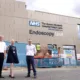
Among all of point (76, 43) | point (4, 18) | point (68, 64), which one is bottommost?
point (68, 64)

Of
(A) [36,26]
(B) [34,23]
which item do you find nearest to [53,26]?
(A) [36,26]

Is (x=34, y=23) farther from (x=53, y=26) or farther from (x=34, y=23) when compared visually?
(x=53, y=26)

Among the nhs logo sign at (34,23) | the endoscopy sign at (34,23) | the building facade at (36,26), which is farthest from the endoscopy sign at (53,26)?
the nhs logo sign at (34,23)

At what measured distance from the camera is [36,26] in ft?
134

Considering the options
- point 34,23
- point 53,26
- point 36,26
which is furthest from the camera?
point 53,26

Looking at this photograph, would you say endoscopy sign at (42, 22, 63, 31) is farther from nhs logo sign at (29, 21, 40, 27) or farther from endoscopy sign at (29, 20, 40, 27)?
nhs logo sign at (29, 21, 40, 27)

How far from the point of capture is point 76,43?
1805 inches

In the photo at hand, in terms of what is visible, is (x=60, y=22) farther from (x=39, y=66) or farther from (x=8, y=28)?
(x=39, y=66)

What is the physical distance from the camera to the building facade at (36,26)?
124 feet

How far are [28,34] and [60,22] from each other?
7.25 meters

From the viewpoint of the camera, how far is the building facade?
37.7 meters

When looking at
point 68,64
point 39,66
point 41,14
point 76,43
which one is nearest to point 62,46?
point 76,43

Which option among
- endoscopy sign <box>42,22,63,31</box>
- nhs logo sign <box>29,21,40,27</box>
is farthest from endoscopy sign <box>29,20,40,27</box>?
endoscopy sign <box>42,22,63,31</box>

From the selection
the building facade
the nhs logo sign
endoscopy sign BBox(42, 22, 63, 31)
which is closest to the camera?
the building facade
